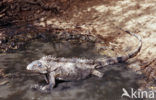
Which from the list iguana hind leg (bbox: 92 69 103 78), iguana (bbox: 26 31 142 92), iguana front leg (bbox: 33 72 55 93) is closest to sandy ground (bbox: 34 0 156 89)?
iguana hind leg (bbox: 92 69 103 78)

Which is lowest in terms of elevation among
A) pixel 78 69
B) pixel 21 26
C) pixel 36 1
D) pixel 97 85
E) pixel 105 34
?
pixel 97 85

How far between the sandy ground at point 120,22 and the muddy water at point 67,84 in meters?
0.67

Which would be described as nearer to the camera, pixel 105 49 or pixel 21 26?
pixel 105 49

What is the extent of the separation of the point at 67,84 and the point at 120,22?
421cm

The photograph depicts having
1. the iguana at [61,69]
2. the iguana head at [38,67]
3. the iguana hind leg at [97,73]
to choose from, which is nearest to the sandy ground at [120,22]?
the iguana hind leg at [97,73]

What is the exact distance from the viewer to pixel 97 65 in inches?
239

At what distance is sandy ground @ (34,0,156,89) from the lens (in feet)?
21.5

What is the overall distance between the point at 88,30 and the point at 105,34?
0.76m

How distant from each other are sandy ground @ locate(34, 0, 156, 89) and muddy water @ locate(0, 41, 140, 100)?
2.21 feet

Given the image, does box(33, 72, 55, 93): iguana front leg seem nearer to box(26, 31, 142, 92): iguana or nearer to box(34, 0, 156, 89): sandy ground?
box(26, 31, 142, 92): iguana

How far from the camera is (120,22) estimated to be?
8.40m

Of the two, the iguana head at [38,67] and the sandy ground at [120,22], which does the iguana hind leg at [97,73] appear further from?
the iguana head at [38,67]

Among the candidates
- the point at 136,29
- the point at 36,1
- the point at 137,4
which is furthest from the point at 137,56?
the point at 36,1

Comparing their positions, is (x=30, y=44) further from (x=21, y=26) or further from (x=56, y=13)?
(x=56, y=13)
